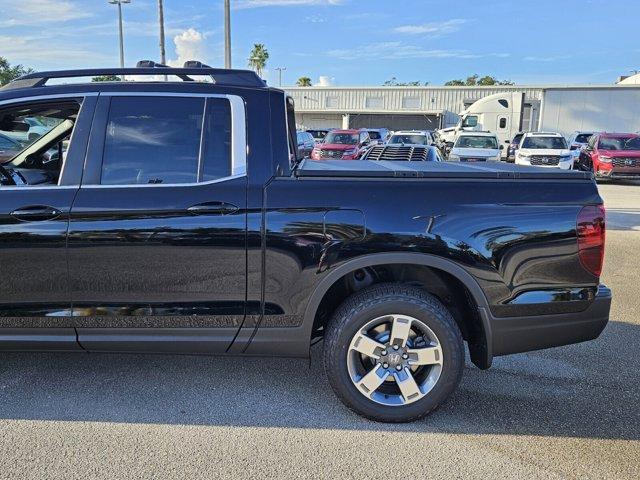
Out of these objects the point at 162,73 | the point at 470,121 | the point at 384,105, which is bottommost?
the point at 162,73

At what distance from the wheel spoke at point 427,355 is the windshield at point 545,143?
18218 mm

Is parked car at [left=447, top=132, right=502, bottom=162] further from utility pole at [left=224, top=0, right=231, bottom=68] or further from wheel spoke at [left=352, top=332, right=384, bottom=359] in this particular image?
wheel spoke at [left=352, top=332, right=384, bottom=359]

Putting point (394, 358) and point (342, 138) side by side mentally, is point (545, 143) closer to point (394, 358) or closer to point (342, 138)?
point (342, 138)

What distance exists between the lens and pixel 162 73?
3.21 metres

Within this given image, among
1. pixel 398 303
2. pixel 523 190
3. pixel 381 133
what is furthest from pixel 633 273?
pixel 381 133

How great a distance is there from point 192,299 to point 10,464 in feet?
3.98

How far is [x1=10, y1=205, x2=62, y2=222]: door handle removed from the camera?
9.74 ft

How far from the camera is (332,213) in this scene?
9.62ft

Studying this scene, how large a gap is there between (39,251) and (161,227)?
0.70 metres

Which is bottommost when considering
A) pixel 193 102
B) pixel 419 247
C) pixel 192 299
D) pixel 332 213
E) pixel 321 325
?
pixel 321 325

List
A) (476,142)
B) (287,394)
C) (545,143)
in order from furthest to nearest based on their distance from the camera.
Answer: (476,142) < (545,143) < (287,394)

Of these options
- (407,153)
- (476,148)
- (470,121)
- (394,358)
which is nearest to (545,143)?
(476,148)

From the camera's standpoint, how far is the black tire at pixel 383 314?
3.00 m

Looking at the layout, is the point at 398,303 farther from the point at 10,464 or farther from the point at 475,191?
the point at 10,464
